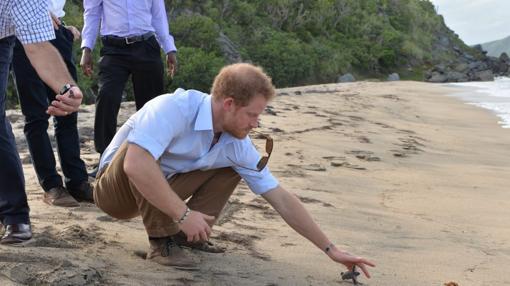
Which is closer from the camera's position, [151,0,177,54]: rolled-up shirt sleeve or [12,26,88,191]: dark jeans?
[12,26,88,191]: dark jeans

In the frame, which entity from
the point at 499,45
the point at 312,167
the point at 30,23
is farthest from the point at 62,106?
the point at 499,45

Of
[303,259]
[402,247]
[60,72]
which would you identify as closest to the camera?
[60,72]

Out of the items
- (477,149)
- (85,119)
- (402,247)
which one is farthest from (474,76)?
(402,247)

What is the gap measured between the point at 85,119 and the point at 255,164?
15.1 ft

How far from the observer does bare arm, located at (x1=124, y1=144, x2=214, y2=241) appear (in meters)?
2.23

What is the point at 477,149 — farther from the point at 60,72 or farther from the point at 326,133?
the point at 60,72

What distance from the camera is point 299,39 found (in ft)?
102

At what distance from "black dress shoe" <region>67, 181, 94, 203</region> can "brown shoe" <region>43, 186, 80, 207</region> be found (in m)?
0.11

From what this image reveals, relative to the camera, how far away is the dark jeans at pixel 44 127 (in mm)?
3406

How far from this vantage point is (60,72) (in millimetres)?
2467

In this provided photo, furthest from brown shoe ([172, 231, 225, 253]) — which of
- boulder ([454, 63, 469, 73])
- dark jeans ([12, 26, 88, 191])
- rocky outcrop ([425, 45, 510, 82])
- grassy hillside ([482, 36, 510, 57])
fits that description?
grassy hillside ([482, 36, 510, 57])

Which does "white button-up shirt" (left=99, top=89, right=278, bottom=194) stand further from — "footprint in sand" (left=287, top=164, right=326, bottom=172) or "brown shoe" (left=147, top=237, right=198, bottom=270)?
"footprint in sand" (left=287, top=164, right=326, bottom=172)

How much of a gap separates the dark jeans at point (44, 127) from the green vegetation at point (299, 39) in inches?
344

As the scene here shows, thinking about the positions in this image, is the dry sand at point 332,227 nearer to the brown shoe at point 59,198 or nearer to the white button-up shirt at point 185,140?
the brown shoe at point 59,198
